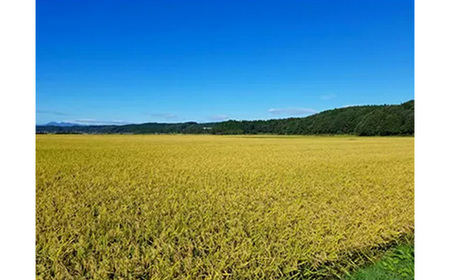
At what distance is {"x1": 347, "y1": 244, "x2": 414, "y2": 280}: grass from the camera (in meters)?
2.16

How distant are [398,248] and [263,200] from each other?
1037mm

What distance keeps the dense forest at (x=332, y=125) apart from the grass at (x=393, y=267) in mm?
1786

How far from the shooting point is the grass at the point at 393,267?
216cm

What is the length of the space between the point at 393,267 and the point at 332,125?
2.20m

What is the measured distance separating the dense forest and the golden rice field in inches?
11.7
